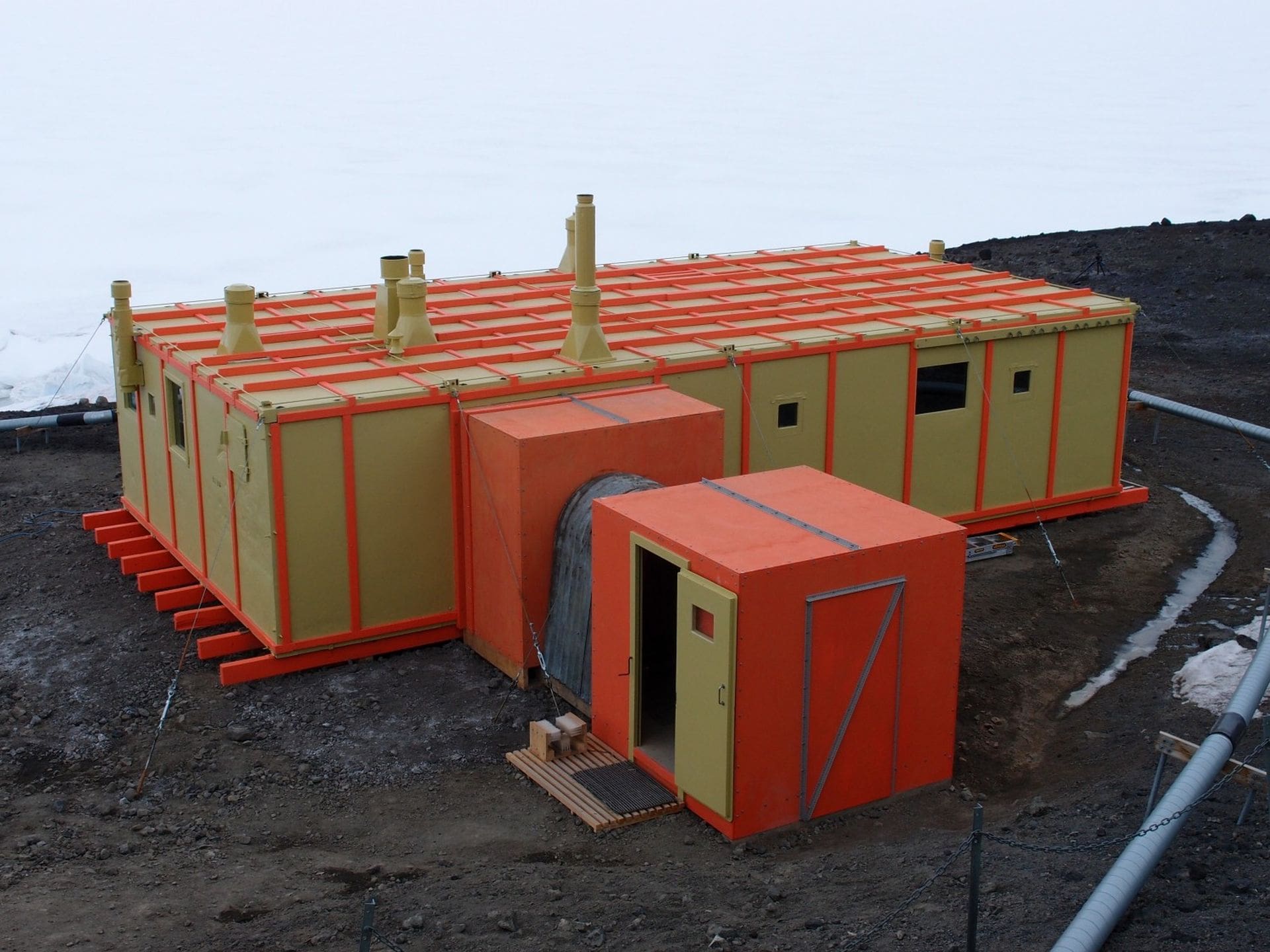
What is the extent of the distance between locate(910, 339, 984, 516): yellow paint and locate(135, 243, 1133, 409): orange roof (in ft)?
1.25

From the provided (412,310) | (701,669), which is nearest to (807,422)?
(412,310)

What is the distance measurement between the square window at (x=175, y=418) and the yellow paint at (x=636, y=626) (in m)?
7.18

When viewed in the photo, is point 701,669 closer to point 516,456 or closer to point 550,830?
point 550,830

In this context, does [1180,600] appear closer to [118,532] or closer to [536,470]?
[536,470]

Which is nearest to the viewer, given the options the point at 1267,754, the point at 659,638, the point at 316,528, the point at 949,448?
the point at 1267,754

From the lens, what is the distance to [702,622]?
12805 millimetres

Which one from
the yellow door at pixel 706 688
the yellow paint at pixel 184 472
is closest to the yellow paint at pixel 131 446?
the yellow paint at pixel 184 472

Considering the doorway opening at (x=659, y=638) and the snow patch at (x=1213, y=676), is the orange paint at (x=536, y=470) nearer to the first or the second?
the doorway opening at (x=659, y=638)

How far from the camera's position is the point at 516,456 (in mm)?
15383

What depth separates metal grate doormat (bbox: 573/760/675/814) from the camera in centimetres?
1338

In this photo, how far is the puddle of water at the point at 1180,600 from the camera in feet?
53.7

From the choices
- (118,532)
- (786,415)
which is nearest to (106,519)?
(118,532)

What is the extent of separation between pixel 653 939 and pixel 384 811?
138 inches

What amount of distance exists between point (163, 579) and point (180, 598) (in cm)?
77
